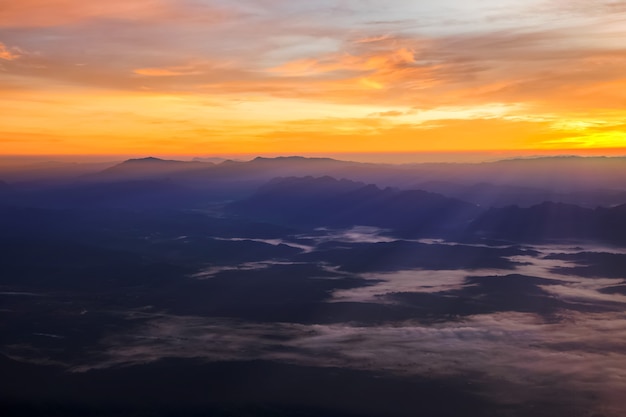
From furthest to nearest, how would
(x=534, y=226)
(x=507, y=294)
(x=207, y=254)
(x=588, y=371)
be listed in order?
(x=534, y=226)
(x=207, y=254)
(x=507, y=294)
(x=588, y=371)

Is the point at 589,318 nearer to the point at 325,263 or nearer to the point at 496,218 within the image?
the point at 325,263

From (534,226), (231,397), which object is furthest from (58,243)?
(534,226)

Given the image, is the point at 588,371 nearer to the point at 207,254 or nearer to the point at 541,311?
the point at 541,311

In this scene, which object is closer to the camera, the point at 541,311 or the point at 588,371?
the point at 588,371

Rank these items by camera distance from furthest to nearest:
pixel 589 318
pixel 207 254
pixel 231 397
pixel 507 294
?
pixel 207 254 < pixel 507 294 < pixel 589 318 < pixel 231 397

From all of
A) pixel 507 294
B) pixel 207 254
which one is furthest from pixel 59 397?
pixel 207 254

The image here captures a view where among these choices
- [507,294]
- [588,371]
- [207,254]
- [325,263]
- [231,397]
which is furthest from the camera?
[207,254]
